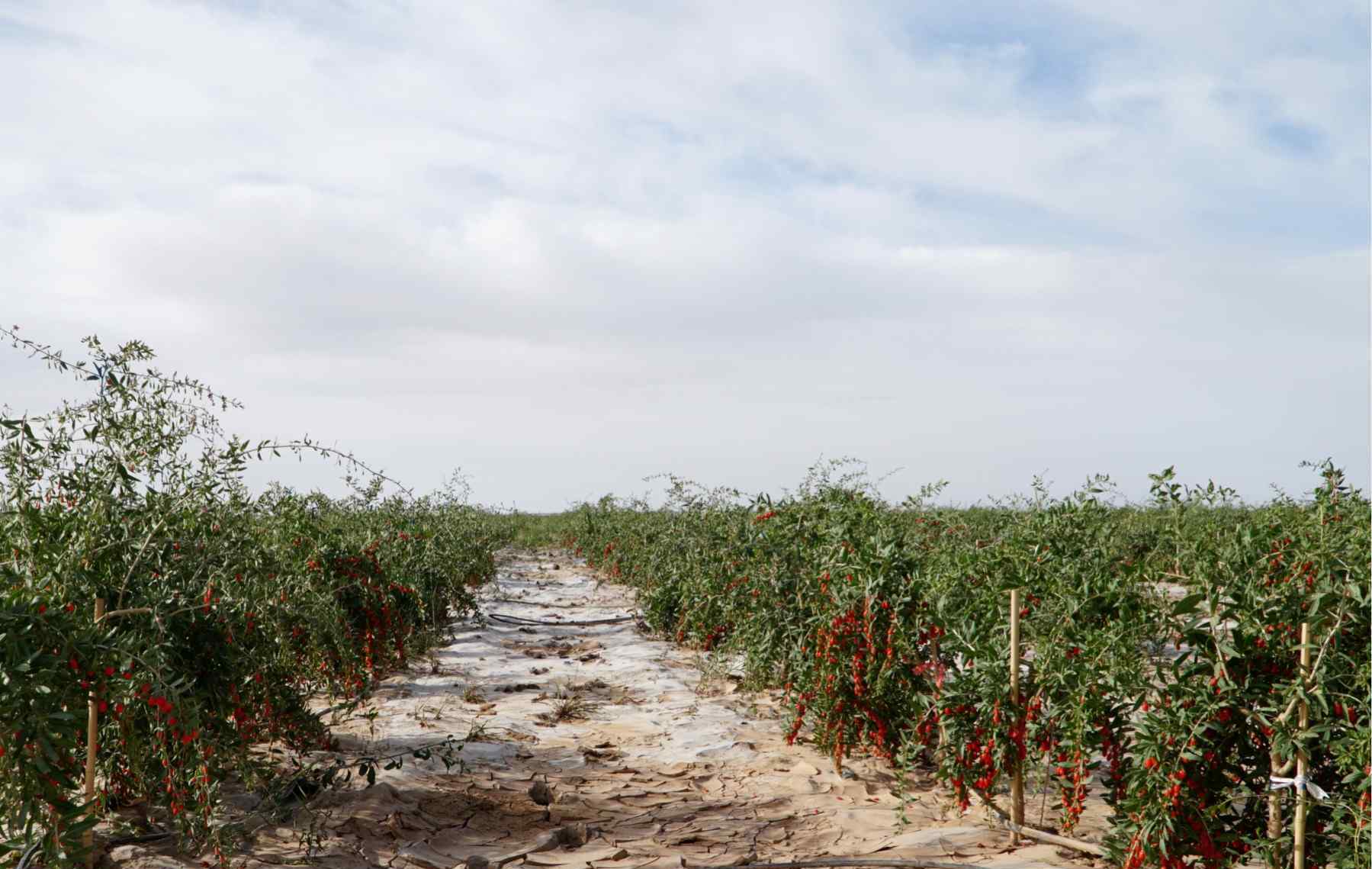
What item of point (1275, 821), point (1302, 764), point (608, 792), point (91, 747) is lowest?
point (608, 792)

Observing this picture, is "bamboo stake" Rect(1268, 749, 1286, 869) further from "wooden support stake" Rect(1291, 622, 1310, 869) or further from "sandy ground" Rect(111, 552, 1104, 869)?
"sandy ground" Rect(111, 552, 1104, 869)

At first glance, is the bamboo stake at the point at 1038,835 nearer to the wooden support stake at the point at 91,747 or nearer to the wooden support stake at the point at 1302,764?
the wooden support stake at the point at 1302,764

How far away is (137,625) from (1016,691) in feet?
12.6

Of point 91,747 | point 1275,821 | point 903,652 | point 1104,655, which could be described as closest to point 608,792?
point 903,652

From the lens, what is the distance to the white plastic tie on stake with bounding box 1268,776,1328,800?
3.43 metres

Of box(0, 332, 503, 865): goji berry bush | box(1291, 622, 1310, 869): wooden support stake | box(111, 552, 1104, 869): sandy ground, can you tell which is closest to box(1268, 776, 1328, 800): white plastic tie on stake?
box(1291, 622, 1310, 869): wooden support stake

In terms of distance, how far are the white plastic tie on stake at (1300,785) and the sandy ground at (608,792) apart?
1.16 m

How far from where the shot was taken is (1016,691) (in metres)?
4.75

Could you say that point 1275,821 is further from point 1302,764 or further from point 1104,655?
point 1104,655

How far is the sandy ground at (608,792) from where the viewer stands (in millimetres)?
4898

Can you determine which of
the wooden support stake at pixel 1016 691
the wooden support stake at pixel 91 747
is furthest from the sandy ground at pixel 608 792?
the wooden support stake at pixel 91 747

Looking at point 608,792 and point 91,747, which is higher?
point 91,747

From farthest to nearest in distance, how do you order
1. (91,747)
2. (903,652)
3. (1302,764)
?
(903,652) → (91,747) → (1302,764)

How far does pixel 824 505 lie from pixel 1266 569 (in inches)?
134
